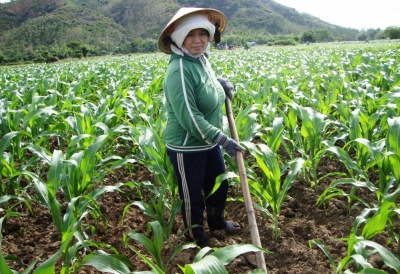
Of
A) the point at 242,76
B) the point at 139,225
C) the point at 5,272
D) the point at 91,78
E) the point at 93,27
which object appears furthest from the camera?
the point at 93,27

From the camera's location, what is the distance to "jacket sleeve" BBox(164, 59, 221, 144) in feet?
6.19

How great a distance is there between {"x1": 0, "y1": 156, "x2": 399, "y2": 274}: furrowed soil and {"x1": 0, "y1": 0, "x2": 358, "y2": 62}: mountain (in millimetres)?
62821

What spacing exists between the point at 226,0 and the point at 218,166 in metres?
124

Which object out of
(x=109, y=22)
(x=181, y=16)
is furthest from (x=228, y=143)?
(x=109, y=22)

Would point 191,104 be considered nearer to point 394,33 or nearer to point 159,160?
point 159,160

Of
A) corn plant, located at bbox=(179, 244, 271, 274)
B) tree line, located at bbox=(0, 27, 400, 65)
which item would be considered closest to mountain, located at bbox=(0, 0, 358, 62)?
tree line, located at bbox=(0, 27, 400, 65)

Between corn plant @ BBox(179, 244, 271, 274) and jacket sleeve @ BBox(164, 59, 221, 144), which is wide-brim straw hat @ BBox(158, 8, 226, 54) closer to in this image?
jacket sleeve @ BBox(164, 59, 221, 144)

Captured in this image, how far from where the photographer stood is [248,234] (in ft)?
7.80

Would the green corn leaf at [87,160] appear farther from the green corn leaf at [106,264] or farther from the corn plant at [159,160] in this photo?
the green corn leaf at [106,264]

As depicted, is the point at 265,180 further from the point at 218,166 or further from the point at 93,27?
the point at 93,27

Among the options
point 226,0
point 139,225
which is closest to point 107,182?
point 139,225

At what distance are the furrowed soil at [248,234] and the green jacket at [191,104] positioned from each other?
2.38ft

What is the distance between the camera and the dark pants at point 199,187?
2111 millimetres

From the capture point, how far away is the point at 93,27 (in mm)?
84938
